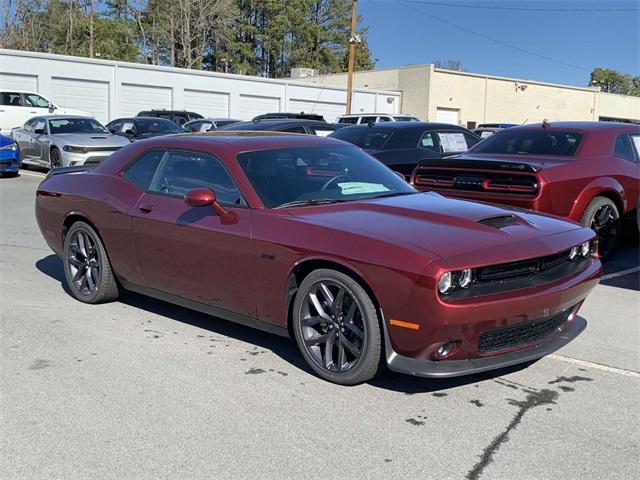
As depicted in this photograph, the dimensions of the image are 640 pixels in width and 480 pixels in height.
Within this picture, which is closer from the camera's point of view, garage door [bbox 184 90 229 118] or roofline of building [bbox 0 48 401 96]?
roofline of building [bbox 0 48 401 96]

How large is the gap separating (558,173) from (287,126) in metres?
6.46

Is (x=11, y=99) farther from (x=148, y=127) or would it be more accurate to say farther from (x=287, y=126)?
(x=287, y=126)

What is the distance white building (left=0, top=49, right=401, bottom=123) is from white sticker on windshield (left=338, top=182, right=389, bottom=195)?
29.4 metres

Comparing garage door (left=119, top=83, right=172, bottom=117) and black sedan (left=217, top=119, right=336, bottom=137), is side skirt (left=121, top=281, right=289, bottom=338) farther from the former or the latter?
garage door (left=119, top=83, right=172, bottom=117)

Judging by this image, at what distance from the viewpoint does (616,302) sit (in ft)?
20.5

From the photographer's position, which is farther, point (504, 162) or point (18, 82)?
point (18, 82)

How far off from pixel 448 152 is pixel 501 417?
23.8 ft

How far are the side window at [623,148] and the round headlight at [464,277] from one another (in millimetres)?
4859

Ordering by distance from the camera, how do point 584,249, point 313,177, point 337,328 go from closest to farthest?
1. point 337,328
2. point 584,249
3. point 313,177

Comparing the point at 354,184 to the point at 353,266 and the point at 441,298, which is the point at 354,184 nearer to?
the point at 353,266

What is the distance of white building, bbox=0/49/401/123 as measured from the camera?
31266 mm

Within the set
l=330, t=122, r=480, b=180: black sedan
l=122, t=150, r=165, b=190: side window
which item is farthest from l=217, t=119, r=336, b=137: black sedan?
l=122, t=150, r=165, b=190: side window

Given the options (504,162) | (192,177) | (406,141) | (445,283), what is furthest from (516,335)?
(406,141)

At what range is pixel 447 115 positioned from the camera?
46.9 m
